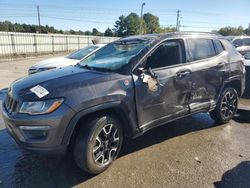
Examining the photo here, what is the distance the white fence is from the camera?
21.0m

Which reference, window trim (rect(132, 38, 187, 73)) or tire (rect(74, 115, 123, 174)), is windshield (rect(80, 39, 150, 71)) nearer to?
window trim (rect(132, 38, 187, 73))

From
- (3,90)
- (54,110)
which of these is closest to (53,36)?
(3,90)

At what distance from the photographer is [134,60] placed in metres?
3.59

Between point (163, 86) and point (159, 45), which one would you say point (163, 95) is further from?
point (159, 45)

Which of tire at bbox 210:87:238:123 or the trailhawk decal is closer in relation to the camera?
the trailhawk decal

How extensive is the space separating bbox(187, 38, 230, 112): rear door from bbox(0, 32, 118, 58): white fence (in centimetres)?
1820

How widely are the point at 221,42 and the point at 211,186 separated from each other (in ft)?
9.97

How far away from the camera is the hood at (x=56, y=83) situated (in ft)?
9.66

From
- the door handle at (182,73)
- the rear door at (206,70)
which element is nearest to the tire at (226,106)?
the rear door at (206,70)

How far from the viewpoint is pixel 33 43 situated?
2448 cm

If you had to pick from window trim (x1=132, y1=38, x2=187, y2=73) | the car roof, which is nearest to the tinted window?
the car roof

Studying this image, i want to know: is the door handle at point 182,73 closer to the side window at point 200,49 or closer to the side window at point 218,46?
the side window at point 200,49

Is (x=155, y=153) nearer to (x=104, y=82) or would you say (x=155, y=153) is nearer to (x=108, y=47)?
(x=104, y=82)

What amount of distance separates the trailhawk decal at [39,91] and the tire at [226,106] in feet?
11.1
